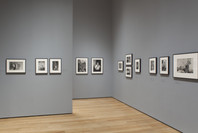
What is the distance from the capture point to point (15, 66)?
5.97 m

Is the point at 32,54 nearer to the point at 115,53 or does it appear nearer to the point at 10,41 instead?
the point at 10,41

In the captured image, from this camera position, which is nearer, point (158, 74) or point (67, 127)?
point (67, 127)

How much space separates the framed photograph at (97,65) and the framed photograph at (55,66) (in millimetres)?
3366

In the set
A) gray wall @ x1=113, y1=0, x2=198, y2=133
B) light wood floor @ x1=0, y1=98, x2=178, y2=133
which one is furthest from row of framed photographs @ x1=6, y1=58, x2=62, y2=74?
gray wall @ x1=113, y1=0, x2=198, y2=133

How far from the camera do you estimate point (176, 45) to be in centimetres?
481

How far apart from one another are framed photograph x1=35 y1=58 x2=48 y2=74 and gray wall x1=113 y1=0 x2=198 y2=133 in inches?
142

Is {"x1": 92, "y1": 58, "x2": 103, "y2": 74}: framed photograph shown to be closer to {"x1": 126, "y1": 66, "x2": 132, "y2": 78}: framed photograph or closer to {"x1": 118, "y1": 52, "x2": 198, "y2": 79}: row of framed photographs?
{"x1": 126, "y1": 66, "x2": 132, "y2": 78}: framed photograph

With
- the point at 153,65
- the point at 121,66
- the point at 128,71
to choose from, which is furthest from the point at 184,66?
the point at 121,66

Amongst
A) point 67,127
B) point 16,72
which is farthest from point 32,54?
point 67,127

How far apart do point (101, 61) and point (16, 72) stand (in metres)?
4.77

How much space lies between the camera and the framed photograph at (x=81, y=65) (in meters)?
9.33

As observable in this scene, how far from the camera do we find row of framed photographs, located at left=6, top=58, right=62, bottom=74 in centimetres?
593

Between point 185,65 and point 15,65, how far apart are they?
17.5 feet

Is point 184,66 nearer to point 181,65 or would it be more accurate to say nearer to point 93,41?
point 181,65
